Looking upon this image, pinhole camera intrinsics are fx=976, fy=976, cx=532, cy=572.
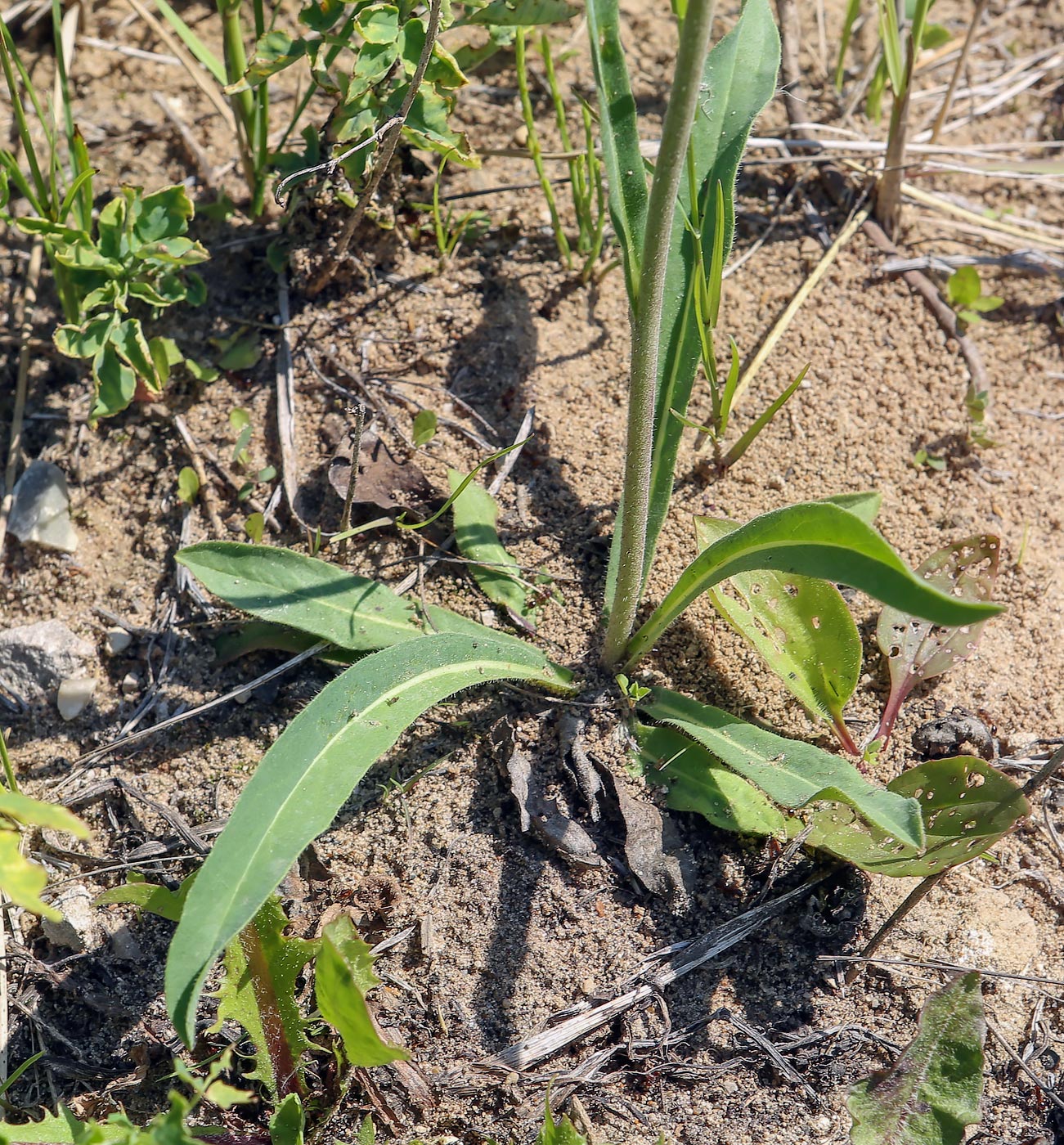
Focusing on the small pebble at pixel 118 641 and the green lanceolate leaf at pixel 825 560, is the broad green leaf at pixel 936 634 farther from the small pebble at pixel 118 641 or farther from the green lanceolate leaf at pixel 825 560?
the small pebble at pixel 118 641

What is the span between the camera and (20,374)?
229cm

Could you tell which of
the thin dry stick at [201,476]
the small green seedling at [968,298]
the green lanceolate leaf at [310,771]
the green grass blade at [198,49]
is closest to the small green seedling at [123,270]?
the thin dry stick at [201,476]

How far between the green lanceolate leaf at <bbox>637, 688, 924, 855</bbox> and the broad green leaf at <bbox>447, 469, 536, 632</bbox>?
33cm

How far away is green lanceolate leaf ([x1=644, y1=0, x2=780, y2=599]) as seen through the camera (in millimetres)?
1923

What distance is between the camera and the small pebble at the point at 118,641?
6.66 feet

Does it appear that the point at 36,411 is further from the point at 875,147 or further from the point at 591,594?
the point at 875,147

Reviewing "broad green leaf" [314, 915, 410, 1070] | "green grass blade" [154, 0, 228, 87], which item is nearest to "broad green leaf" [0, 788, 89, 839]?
"broad green leaf" [314, 915, 410, 1070]

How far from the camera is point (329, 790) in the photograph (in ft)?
4.99

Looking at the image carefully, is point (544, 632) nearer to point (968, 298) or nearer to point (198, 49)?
point (968, 298)

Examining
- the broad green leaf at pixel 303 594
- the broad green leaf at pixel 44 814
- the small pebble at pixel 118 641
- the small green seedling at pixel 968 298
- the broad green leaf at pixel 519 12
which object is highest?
the broad green leaf at pixel 519 12

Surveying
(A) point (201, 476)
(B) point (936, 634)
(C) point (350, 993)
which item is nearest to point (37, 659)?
(A) point (201, 476)

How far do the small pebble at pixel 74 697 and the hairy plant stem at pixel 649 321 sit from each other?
3.47ft

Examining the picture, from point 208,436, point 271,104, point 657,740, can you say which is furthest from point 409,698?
point 271,104

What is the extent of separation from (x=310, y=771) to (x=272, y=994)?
0.38 m
